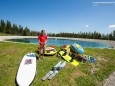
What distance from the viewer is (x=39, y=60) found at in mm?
11273

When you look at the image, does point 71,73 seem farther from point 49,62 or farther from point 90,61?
point 90,61

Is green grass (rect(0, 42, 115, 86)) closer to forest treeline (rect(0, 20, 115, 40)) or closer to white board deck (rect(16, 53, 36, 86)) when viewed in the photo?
white board deck (rect(16, 53, 36, 86))

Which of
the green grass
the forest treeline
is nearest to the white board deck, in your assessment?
the green grass

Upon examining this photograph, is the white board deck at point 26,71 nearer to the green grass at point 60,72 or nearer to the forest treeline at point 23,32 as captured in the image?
the green grass at point 60,72

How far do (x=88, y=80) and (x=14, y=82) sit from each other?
4.95m

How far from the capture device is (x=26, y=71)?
9.39 meters

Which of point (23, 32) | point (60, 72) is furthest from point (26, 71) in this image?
point (23, 32)

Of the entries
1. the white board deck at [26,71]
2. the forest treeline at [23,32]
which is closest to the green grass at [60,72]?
the white board deck at [26,71]

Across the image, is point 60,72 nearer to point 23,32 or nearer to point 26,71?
point 26,71

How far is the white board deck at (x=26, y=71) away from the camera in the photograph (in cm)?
826

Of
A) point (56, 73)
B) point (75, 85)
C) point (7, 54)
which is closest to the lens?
point (75, 85)

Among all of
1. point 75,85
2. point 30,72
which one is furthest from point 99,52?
point 30,72

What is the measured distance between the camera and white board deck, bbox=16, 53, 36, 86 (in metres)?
8.26

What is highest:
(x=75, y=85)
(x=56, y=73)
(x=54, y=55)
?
(x=54, y=55)
